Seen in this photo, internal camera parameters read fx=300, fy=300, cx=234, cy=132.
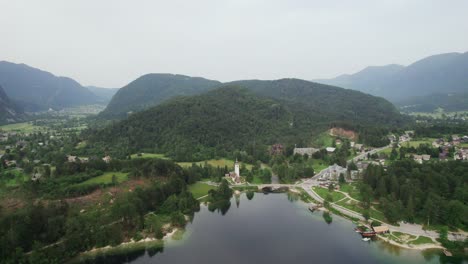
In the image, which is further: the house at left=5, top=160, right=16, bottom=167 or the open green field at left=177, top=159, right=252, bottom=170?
the open green field at left=177, top=159, right=252, bottom=170

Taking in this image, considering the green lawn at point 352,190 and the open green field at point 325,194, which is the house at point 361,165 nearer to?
the green lawn at point 352,190

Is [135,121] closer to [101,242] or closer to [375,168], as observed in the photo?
[101,242]

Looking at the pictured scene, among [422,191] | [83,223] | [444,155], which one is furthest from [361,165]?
[83,223]

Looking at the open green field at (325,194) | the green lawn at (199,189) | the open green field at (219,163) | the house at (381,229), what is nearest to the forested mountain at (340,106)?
the open green field at (219,163)

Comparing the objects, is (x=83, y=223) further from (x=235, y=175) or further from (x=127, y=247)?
(x=235, y=175)

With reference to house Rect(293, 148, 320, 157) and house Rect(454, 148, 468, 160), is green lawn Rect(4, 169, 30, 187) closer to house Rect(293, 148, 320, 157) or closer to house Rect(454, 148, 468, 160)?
house Rect(293, 148, 320, 157)

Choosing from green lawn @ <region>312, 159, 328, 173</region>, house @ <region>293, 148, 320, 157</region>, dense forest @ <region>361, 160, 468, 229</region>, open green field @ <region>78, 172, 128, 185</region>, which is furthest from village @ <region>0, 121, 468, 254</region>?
open green field @ <region>78, 172, 128, 185</region>
